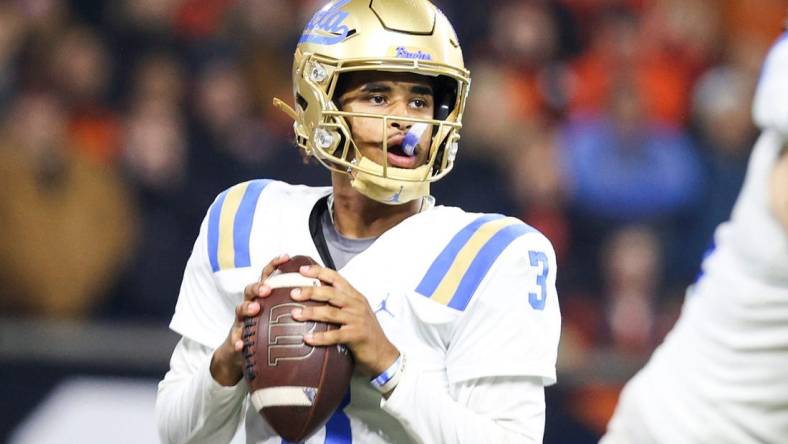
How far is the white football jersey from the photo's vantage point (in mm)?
2391

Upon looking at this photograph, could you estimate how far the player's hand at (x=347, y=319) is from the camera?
2.25 m

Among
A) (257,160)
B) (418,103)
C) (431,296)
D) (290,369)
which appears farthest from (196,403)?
(257,160)

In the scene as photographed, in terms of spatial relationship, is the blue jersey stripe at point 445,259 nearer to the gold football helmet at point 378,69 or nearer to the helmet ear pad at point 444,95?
the gold football helmet at point 378,69

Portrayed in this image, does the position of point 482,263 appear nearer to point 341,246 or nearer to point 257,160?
point 341,246

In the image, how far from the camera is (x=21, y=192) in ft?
15.9

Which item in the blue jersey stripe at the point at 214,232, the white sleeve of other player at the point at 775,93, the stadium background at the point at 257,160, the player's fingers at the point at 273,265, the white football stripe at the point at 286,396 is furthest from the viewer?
the stadium background at the point at 257,160

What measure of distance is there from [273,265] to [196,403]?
31 centimetres

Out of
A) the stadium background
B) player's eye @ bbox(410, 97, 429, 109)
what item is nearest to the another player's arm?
player's eye @ bbox(410, 97, 429, 109)

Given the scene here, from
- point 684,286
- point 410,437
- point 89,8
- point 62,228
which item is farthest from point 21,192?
point 410,437

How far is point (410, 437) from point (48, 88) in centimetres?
314

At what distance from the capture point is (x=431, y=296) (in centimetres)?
242

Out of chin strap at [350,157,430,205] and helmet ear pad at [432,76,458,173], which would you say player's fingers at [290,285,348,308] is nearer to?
chin strap at [350,157,430,205]

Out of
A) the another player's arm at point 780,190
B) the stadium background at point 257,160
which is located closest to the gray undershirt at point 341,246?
the another player's arm at point 780,190

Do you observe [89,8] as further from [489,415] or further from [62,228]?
[489,415]
